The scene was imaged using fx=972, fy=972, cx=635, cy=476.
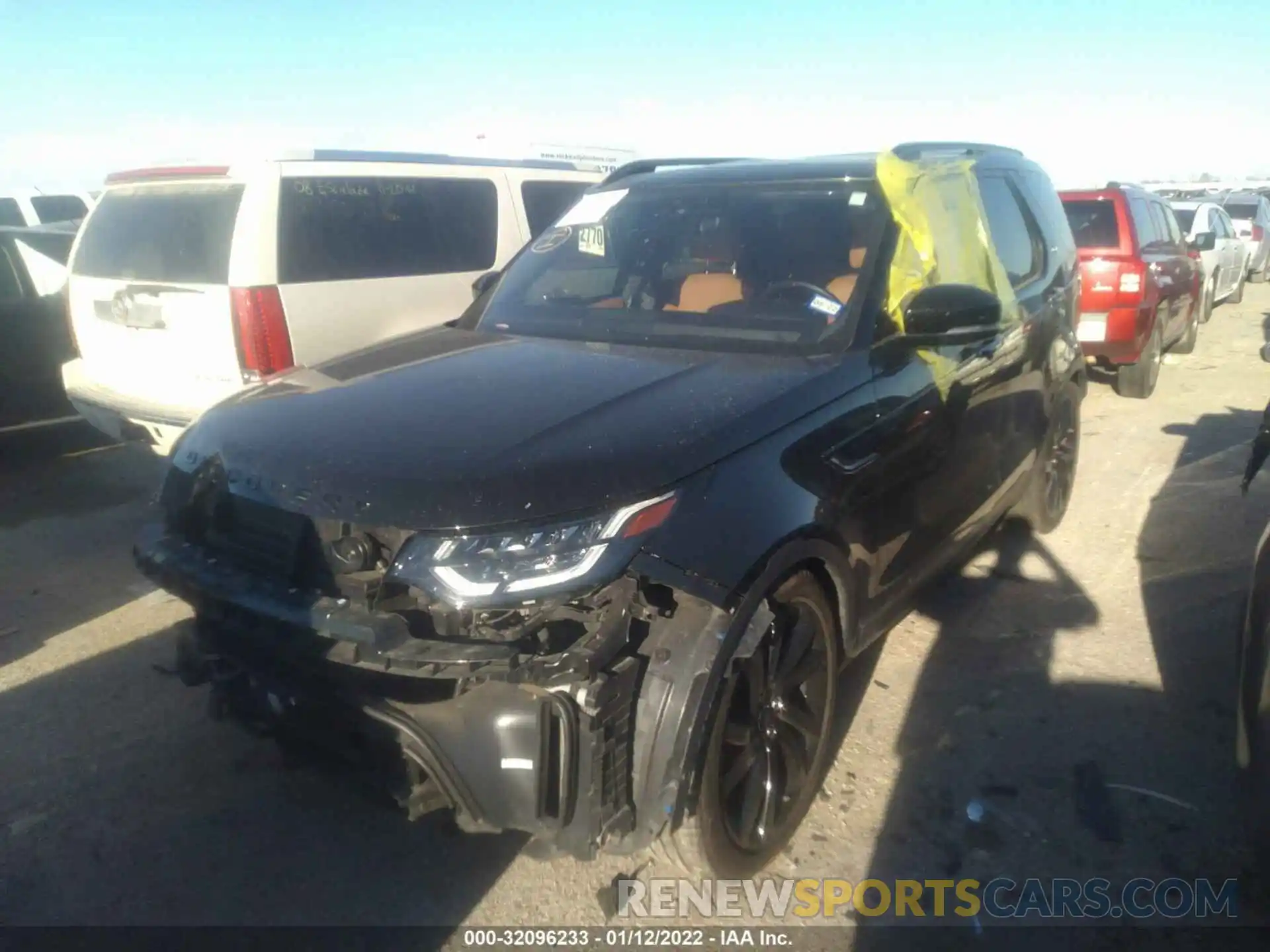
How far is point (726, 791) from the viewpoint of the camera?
2.51 meters

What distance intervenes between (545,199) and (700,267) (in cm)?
371

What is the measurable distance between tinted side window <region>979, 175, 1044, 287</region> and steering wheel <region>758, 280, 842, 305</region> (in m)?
1.29

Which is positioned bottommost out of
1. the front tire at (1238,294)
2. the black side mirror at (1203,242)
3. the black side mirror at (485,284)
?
the front tire at (1238,294)

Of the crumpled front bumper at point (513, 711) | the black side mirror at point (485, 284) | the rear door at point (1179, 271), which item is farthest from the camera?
the rear door at point (1179, 271)

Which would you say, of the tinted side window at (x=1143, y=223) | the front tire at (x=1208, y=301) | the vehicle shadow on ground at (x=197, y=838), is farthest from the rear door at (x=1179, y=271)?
the vehicle shadow on ground at (x=197, y=838)

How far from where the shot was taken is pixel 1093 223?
8102mm

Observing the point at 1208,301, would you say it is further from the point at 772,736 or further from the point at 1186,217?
the point at 772,736

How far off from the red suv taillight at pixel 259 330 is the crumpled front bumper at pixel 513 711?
2.73 meters

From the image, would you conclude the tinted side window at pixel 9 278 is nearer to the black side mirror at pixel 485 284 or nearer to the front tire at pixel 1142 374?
the black side mirror at pixel 485 284

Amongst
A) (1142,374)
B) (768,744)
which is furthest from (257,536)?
(1142,374)

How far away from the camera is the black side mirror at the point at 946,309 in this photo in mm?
3107

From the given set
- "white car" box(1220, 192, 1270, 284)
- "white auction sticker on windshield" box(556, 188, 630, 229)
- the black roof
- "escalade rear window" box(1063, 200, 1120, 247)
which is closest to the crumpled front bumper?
the black roof

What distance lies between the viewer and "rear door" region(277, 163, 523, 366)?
202 inches

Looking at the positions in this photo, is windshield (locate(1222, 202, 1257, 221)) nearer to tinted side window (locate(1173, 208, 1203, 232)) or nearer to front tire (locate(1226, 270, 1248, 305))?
front tire (locate(1226, 270, 1248, 305))
